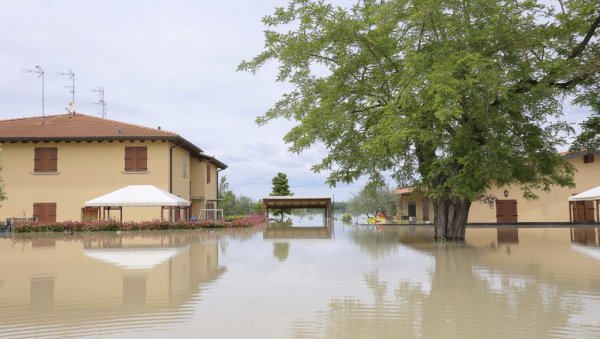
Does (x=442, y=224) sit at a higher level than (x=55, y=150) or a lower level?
lower

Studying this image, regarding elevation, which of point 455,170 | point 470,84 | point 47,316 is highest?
point 470,84

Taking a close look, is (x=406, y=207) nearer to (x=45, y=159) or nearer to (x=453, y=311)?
(x=45, y=159)

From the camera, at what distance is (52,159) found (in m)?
28.2

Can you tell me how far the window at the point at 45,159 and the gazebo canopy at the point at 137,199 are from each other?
17.6 feet

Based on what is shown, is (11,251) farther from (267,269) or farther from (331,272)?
(331,272)

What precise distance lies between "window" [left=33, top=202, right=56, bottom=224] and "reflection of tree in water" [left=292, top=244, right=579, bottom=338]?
77.3 ft

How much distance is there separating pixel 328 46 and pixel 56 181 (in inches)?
717

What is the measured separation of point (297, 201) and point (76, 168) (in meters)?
15.6

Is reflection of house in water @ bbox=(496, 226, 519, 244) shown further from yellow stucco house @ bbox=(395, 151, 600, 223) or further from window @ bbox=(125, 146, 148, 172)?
window @ bbox=(125, 146, 148, 172)

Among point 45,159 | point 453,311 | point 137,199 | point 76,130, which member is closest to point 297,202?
point 137,199

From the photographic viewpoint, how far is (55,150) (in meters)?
28.2

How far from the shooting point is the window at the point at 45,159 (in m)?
28.1

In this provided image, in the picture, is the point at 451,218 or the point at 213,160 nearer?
the point at 451,218

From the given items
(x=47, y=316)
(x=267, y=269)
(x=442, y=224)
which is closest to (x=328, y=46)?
(x=442, y=224)
